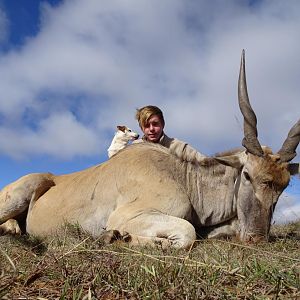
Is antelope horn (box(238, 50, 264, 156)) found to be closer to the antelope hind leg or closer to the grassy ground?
the grassy ground

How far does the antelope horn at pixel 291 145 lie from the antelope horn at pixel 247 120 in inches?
12.6

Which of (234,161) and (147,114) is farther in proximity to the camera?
(147,114)

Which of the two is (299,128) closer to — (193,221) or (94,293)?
(193,221)

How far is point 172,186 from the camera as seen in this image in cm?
534

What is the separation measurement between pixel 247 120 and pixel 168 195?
1.43 m

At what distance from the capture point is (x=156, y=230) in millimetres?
4441

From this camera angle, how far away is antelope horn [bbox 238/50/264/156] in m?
5.38

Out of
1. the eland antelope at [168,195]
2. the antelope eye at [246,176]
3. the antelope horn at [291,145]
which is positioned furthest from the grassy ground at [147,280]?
the antelope horn at [291,145]

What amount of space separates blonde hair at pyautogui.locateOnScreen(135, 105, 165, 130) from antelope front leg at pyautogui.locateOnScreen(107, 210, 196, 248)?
2.54m

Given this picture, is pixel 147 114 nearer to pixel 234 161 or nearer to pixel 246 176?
pixel 234 161

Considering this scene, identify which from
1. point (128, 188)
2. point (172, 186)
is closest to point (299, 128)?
point (172, 186)

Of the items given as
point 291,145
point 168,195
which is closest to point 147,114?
point 168,195

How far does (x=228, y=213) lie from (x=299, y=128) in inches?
55.6

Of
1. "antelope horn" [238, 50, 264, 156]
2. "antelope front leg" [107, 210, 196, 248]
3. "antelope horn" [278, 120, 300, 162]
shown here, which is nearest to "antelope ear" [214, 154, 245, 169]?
"antelope horn" [238, 50, 264, 156]
